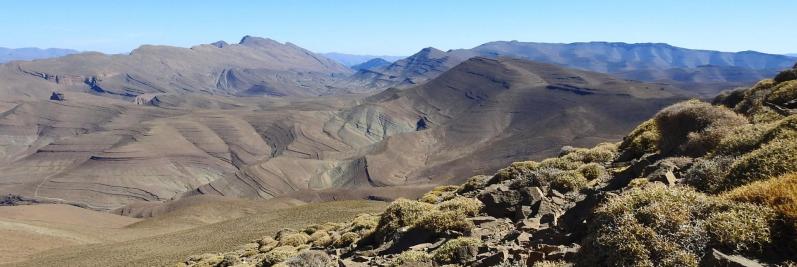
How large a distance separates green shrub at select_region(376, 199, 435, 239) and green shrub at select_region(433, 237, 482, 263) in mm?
3867

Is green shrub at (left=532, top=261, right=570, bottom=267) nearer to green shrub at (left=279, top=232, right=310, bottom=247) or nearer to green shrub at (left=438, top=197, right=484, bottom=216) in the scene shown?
green shrub at (left=438, top=197, right=484, bottom=216)

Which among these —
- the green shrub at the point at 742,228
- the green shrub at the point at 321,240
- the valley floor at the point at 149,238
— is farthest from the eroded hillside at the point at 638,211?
the valley floor at the point at 149,238

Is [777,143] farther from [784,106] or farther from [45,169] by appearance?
Result: [45,169]

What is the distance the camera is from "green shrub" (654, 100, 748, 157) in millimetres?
14477

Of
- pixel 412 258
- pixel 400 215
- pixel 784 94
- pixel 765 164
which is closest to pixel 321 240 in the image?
pixel 400 215

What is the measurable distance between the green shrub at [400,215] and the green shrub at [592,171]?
517cm

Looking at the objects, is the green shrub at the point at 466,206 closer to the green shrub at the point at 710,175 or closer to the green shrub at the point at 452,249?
the green shrub at the point at 452,249

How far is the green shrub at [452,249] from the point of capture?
11.2 meters

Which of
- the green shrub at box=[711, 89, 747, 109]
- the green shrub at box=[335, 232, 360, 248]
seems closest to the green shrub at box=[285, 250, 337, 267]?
the green shrub at box=[335, 232, 360, 248]

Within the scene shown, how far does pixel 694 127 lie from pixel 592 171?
3.30 meters

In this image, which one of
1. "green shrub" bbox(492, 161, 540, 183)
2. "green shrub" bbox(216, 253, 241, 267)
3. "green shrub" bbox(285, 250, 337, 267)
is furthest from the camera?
"green shrub" bbox(216, 253, 241, 267)

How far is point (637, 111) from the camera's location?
189000mm

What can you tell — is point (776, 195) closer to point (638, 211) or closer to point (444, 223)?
point (638, 211)

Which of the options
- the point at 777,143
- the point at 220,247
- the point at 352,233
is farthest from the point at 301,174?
the point at 777,143
